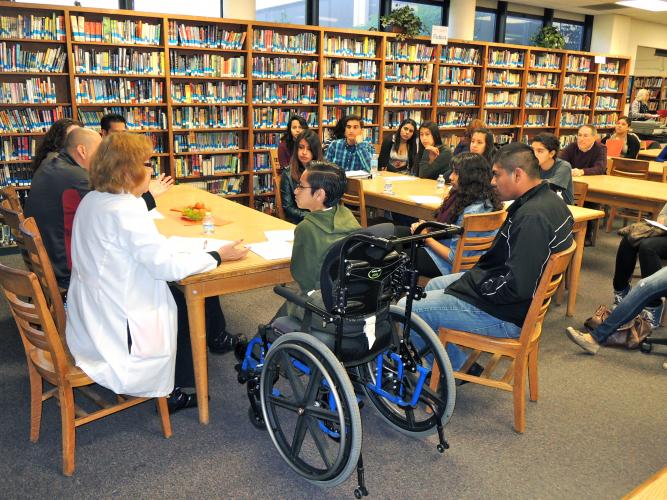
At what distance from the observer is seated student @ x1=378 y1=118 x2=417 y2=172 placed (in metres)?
5.65

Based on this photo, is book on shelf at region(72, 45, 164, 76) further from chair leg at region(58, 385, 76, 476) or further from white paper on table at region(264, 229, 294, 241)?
chair leg at region(58, 385, 76, 476)

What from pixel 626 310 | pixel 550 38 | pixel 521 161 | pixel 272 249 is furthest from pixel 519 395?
pixel 550 38

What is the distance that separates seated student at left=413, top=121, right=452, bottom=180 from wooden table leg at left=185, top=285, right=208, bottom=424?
3.30 meters

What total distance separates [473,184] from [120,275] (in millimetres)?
1921

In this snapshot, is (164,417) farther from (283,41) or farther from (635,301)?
(283,41)

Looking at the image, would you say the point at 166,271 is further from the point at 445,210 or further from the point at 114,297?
the point at 445,210

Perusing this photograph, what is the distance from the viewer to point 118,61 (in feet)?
18.2

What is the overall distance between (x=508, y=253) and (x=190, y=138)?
4.62 metres

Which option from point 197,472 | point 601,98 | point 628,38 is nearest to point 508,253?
point 197,472

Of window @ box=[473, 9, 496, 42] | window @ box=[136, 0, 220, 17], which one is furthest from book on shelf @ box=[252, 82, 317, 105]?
window @ box=[473, 9, 496, 42]

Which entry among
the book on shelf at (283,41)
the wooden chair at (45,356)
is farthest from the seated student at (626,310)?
the book on shelf at (283,41)

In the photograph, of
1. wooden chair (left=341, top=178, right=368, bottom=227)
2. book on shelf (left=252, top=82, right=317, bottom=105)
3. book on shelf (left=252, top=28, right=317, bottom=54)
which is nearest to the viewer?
wooden chair (left=341, top=178, right=368, bottom=227)

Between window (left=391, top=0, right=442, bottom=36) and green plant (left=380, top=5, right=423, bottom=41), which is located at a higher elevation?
window (left=391, top=0, right=442, bottom=36)

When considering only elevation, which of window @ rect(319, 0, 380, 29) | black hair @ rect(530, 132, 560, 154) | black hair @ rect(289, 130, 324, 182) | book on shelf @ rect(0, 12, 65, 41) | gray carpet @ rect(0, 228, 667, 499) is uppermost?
window @ rect(319, 0, 380, 29)
